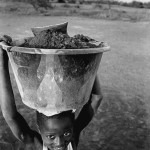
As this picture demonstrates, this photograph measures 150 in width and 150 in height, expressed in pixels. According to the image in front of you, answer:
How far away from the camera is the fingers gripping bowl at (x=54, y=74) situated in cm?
144

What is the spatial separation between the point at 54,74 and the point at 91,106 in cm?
67

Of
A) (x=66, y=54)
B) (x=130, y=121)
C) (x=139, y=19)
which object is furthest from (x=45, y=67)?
(x=139, y=19)

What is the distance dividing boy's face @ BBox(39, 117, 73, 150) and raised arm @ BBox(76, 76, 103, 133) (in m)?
0.22

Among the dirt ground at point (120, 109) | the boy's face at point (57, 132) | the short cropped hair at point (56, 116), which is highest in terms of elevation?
the short cropped hair at point (56, 116)

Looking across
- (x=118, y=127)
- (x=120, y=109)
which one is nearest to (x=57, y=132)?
(x=118, y=127)

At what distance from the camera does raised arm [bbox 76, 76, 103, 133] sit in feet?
6.73

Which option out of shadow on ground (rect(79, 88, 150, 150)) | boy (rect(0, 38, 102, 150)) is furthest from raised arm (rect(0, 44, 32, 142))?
shadow on ground (rect(79, 88, 150, 150))

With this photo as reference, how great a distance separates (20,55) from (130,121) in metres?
2.99

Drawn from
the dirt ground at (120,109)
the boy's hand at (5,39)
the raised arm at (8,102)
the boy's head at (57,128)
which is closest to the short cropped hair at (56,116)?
the boy's head at (57,128)

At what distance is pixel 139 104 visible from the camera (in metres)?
4.62

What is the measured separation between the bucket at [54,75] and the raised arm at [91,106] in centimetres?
41

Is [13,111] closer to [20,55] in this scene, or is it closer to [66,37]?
[20,55]

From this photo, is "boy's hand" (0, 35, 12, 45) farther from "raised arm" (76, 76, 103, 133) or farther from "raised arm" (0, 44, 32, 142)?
"raised arm" (76, 76, 103, 133)

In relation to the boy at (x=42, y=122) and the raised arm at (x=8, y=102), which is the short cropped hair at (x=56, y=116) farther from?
the raised arm at (x=8, y=102)
